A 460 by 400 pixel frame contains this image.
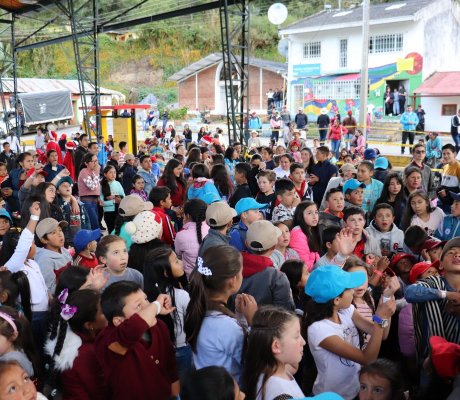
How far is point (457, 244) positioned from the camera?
3168 millimetres

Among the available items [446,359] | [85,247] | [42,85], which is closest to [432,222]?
[446,359]

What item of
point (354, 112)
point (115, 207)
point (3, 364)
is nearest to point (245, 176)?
point (115, 207)

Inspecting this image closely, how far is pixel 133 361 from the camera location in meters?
2.54

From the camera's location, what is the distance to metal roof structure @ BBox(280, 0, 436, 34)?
29844 mm

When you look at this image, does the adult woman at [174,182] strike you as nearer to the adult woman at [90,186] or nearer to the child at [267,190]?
the adult woman at [90,186]

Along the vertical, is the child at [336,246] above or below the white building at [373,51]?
below

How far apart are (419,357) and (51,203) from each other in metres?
4.40

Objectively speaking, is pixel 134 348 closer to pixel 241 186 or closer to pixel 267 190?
pixel 267 190

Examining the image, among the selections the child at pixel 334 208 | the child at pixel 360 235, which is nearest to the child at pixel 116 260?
the child at pixel 360 235

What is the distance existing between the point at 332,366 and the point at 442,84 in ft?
96.8

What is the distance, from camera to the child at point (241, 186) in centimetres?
669

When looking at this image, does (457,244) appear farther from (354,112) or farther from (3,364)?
(354,112)

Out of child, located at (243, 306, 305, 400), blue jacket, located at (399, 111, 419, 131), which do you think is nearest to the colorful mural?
blue jacket, located at (399, 111, 419, 131)

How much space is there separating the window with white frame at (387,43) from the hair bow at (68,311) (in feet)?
102
